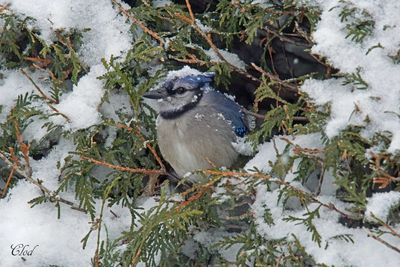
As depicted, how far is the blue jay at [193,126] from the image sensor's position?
4168 mm

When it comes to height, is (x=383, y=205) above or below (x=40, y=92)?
below

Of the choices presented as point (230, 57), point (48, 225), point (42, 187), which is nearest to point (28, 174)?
point (42, 187)

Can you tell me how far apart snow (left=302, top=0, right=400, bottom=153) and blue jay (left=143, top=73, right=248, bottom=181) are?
0.95 meters

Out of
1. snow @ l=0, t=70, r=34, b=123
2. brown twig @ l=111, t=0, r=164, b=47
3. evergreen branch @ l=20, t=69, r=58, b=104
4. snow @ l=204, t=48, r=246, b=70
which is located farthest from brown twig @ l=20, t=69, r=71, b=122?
snow @ l=204, t=48, r=246, b=70

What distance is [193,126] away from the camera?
4.21 m

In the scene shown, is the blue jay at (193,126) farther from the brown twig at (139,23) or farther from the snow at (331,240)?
the snow at (331,240)

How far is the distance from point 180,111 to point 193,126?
0.41 feet

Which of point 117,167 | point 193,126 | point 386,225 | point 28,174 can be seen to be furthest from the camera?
point 193,126

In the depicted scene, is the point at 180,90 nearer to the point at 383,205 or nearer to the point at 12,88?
the point at 12,88

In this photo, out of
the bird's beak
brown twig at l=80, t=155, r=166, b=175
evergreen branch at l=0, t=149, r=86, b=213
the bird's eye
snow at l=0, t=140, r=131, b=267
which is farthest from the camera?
the bird's eye

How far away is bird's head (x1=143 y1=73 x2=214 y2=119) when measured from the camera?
13.7 ft

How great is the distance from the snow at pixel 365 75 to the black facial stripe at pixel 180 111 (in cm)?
106

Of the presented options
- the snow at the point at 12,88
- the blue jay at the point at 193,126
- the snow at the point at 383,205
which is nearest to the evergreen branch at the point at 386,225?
the snow at the point at 383,205

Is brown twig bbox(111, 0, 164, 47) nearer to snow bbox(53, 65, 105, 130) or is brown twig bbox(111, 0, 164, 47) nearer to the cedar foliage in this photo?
the cedar foliage
